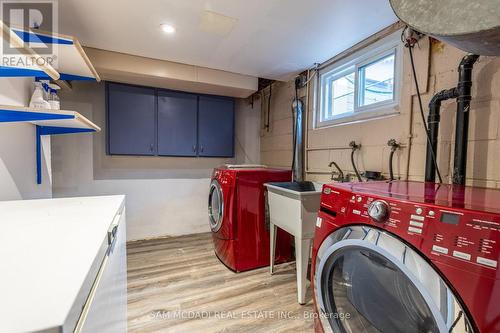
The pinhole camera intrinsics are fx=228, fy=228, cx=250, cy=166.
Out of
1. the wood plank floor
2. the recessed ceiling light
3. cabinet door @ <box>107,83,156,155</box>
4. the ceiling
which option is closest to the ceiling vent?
the ceiling

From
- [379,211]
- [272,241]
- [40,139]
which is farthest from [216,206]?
[379,211]

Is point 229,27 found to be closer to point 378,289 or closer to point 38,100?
point 38,100

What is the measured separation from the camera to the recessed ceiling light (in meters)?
Answer: 1.75

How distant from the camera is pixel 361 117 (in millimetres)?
1965

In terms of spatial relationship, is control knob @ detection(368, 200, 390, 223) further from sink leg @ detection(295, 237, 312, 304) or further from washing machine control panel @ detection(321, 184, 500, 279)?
sink leg @ detection(295, 237, 312, 304)

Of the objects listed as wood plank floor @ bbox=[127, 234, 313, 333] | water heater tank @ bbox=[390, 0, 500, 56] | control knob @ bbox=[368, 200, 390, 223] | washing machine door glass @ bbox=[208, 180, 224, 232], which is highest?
water heater tank @ bbox=[390, 0, 500, 56]

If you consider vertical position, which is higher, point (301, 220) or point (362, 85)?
point (362, 85)

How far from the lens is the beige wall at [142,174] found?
261 centimetres

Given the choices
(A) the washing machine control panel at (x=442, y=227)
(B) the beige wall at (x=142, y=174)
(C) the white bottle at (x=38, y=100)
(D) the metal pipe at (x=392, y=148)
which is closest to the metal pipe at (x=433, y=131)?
(D) the metal pipe at (x=392, y=148)

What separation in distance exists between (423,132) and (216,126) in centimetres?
230

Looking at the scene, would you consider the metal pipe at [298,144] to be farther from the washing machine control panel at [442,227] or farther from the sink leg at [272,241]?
the washing machine control panel at [442,227]

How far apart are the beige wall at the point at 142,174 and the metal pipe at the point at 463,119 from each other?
2.56 m

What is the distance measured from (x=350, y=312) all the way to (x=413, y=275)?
422 millimetres

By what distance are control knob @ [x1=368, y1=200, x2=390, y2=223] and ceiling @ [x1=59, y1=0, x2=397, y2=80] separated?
1325mm
